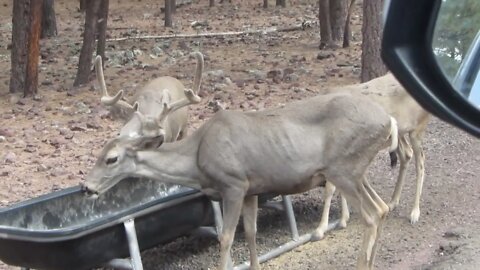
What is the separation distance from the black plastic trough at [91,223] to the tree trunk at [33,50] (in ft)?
17.5

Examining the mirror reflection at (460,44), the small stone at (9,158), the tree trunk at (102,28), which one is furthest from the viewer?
the tree trunk at (102,28)

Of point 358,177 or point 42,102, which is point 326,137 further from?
point 42,102

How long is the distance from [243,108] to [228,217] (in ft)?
15.4

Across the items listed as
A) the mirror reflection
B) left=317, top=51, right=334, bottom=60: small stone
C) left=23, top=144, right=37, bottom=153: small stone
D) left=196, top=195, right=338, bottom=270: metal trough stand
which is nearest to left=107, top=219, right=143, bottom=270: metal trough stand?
left=196, top=195, right=338, bottom=270: metal trough stand

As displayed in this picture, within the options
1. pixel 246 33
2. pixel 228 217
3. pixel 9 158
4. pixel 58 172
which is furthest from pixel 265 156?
pixel 246 33

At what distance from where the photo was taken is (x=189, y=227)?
5891mm

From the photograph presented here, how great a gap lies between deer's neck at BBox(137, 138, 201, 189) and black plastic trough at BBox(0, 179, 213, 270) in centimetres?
16

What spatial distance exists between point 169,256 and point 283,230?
39.6 inches

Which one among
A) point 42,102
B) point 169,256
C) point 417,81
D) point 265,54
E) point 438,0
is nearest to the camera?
point 417,81

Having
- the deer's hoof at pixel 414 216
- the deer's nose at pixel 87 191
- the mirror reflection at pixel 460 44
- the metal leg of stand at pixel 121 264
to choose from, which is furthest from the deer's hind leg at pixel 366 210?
the mirror reflection at pixel 460 44

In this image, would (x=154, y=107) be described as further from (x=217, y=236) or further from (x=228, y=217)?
(x=228, y=217)

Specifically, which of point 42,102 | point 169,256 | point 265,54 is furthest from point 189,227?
point 265,54

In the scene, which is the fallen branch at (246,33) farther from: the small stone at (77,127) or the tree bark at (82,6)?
the small stone at (77,127)

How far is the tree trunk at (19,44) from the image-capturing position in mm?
11578
